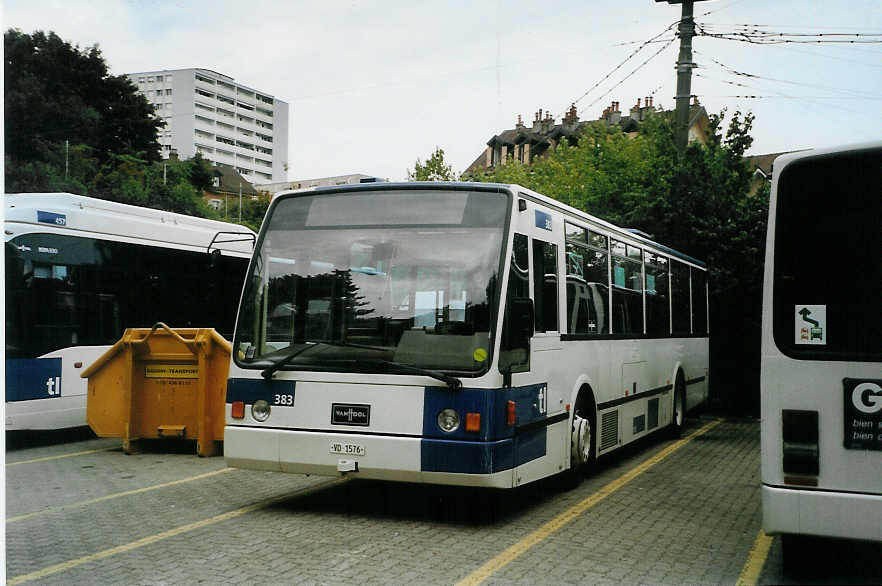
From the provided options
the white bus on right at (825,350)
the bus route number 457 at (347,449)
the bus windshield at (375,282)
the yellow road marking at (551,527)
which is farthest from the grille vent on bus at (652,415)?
the white bus on right at (825,350)

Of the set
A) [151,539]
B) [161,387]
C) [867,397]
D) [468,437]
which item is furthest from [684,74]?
[151,539]

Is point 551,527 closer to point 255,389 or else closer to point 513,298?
point 513,298

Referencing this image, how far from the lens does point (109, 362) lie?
12109 mm

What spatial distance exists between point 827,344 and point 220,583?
405cm

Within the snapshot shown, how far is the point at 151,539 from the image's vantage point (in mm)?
7215

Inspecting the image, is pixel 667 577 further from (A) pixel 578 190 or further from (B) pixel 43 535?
(A) pixel 578 190

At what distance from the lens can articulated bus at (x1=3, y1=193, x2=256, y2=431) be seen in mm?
12000

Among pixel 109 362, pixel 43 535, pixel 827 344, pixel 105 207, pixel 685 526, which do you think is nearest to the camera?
pixel 827 344

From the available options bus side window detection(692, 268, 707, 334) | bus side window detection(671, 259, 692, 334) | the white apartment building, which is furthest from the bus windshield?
the white apartment building

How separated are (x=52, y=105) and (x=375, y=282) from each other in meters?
29.6

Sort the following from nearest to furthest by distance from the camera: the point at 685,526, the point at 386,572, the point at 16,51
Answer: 1. the point at 386,572
2. the point at 685,526
3. the point at 16,51

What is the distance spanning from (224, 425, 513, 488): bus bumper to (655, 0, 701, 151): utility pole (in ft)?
45.4

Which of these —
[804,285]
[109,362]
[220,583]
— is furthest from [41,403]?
[804,285]

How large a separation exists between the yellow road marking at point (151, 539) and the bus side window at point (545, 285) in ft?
9.57
